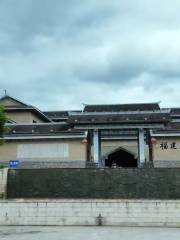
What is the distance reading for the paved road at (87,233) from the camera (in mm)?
14930

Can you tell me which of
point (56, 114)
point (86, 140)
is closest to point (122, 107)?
point (86, 140)

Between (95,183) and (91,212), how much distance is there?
14.7 feet

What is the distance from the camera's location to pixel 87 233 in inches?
633

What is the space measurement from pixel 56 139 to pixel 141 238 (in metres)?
19.1

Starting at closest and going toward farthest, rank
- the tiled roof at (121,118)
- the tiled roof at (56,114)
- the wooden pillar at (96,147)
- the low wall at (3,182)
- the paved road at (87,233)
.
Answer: the paved road at (87,233), the low wall at (3,182), the tiled roof at (121,118), the wooden pillar at (96,147), the tiled roof at (56,114)

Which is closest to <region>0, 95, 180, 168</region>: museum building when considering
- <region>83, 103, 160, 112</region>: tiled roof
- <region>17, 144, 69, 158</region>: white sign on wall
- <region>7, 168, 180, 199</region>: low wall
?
<region>17, 144, 69, 158</region>: white sign on wall

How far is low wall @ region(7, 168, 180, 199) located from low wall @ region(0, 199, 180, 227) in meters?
3.77

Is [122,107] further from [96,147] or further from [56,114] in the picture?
[56,114]

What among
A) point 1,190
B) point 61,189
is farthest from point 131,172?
point 1,190

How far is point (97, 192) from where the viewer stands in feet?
76.2

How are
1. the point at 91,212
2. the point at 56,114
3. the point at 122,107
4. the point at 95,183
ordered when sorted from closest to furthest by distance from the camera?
1. the point at 91,212
2. the point at 95,183
3. the point at 122,107
4. the point at 56,114

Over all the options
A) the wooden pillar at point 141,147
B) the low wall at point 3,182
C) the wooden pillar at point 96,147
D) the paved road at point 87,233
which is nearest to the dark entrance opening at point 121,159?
the wooden pillar at point 96,147

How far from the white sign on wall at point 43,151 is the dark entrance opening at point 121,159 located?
997cm

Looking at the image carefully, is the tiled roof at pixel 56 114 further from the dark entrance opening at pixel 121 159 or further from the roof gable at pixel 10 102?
the dark entrance opening at pixel 121 159
